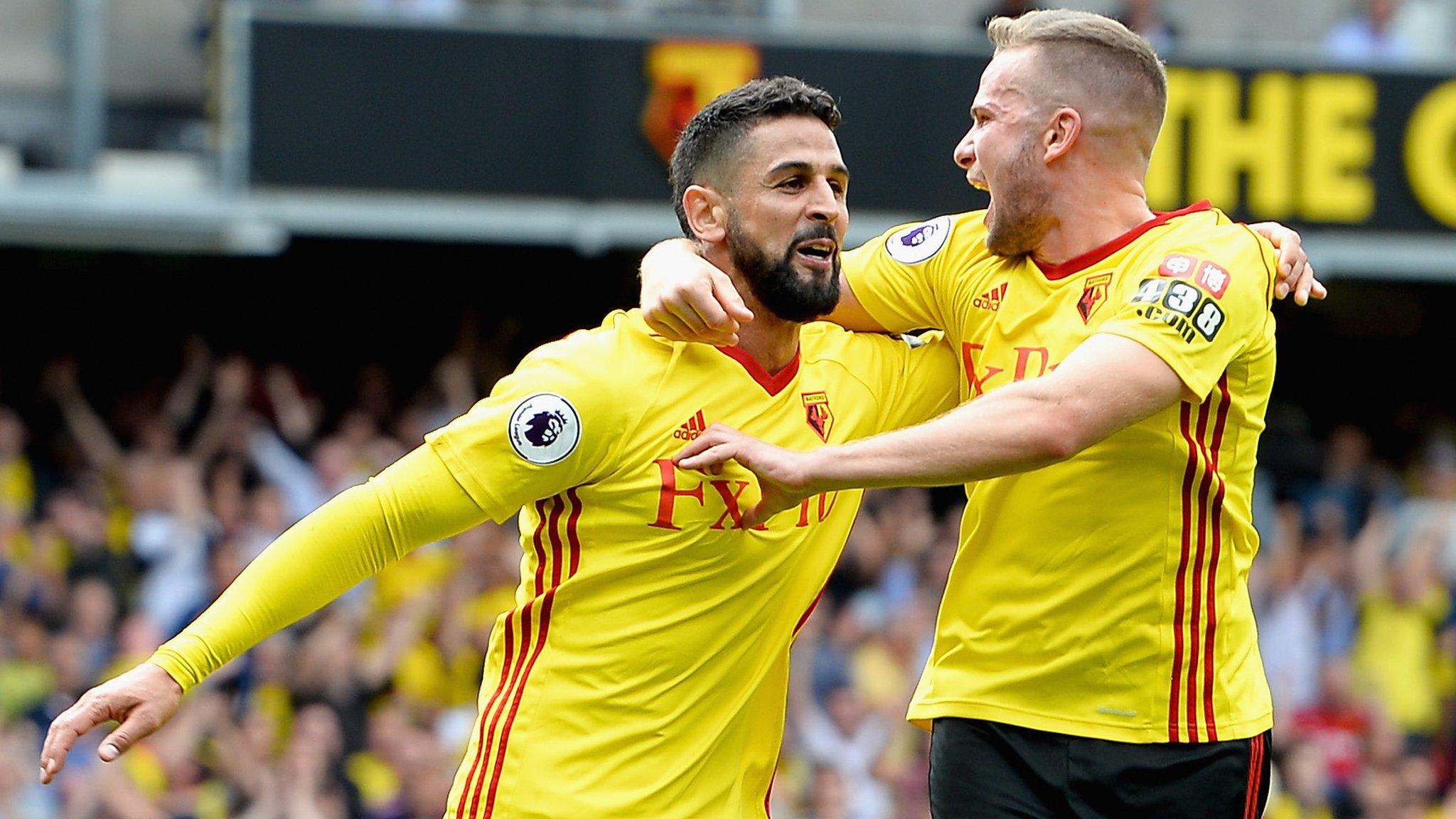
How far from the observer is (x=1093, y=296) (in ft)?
13.4

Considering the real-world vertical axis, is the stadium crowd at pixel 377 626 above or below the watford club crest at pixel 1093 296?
below

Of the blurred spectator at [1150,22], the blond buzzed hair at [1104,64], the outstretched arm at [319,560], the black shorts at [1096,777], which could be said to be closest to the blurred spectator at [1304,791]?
the blurred spectator at [1150,22]

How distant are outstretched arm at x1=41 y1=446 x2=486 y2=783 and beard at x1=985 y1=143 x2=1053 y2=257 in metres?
1.23

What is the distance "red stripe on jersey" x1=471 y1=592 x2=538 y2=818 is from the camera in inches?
163

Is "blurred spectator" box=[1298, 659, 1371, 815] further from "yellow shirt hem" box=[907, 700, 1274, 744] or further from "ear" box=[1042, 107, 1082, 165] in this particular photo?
"ear" box=[1042, 107, 1082, 165]

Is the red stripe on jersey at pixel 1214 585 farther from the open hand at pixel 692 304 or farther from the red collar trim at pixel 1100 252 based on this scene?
the open hand at pixel 692 304

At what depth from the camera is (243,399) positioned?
1124 cm

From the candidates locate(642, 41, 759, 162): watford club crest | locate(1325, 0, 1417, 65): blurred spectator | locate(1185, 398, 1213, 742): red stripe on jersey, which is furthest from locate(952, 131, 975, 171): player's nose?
locate(1325, 0, 1417, 65): blurred spectator

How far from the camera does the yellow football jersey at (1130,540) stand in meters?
4.02

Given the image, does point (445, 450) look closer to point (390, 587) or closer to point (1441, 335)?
point (390, 587)

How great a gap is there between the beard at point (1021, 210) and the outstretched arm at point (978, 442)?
0.50m

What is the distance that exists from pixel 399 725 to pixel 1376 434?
27.0 feet

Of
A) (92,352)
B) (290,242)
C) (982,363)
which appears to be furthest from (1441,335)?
(982,363)

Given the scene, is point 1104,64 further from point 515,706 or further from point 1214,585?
point 515,706
